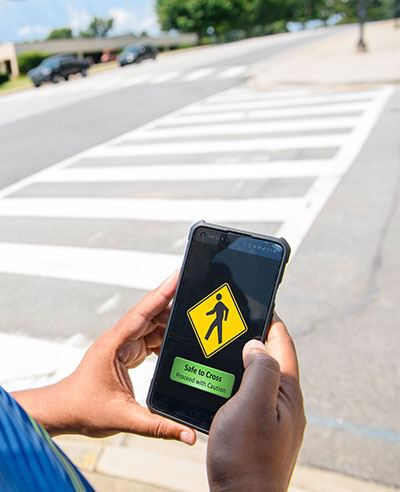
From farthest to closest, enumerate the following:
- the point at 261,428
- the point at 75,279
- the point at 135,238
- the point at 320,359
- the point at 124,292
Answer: the point at 135,238
the point at 75,279
the point at 124,292
the point at 320,359
the point at 261,428

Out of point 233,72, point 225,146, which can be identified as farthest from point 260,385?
point 233,72

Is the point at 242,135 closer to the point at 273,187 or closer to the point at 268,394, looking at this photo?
the point at 273,187

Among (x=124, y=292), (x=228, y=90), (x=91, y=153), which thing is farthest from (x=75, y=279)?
(x=228, y=90)

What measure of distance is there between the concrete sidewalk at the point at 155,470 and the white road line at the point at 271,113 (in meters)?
11.1

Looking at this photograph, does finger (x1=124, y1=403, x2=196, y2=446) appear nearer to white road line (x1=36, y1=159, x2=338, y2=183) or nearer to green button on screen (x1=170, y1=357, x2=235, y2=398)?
green button on screen (x1=170, y1=357, x2=235, y2=398)

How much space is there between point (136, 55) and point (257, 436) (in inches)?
1577

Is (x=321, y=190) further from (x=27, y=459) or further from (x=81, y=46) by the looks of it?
(x=81, y=46)

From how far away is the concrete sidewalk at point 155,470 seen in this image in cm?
298

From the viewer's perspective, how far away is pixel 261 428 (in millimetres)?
1309

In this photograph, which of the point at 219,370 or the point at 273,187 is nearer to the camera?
the point at 219,370

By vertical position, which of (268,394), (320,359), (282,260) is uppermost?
(282,260)

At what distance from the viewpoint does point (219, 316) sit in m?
1.72

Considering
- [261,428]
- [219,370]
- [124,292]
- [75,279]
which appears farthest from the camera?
[75,279]

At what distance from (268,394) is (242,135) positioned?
10983 mm
